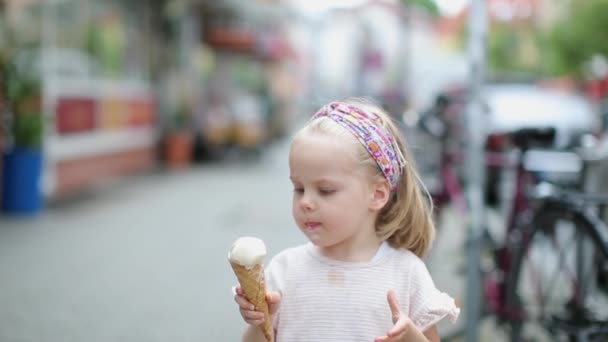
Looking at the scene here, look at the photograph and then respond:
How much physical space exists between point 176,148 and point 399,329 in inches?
630

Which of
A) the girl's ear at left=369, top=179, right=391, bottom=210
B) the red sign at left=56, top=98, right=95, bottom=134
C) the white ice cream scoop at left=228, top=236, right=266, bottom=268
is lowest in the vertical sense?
the red sign at left=56, top=98, right=95, bottom=134

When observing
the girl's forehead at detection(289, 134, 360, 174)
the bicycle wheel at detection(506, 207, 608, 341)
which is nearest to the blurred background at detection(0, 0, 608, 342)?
the bicycle wheel at detection(506, 207, 608, 341)

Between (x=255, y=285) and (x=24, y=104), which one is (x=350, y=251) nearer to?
(x=255, y=285)

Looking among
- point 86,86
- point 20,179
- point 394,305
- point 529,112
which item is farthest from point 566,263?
point 86,86

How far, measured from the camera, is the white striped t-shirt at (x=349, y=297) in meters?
2.19

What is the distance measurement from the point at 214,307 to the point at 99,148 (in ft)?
28.9

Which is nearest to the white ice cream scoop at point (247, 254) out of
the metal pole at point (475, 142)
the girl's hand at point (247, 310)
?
the girl's hand at point (247, 310)

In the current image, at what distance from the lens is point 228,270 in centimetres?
702

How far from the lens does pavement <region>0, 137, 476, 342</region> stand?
5.20 meters

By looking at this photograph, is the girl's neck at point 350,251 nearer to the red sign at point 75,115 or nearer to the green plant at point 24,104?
the green plant at point 24,104

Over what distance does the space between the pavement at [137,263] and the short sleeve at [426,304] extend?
2.86m

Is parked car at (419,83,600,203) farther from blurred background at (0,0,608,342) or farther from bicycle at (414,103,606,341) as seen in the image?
bicycle at (414,103,606,341)

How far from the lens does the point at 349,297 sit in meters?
2.21

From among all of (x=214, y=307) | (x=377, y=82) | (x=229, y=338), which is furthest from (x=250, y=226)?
(x=377, y=82)
